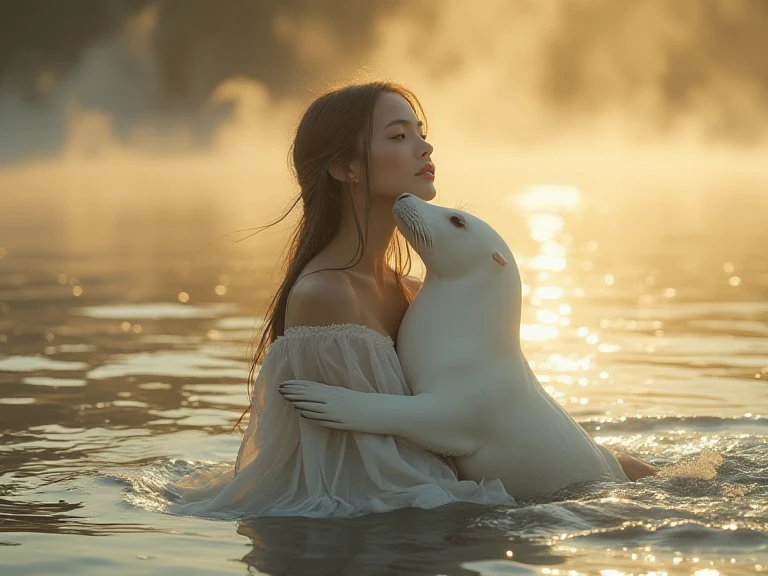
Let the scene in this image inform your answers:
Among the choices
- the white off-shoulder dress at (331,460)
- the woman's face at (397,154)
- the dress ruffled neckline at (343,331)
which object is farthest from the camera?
the woman's face at (397,154)

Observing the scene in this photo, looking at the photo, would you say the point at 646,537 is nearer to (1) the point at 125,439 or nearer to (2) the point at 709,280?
(1) the point at 125,439

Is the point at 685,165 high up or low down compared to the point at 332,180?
up

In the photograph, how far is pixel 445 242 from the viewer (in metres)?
6.45

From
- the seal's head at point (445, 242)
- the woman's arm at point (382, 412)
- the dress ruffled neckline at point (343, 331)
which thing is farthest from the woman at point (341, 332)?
the seal's head at point (445, 242)

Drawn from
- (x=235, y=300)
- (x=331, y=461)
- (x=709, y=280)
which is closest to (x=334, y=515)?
(x=331, y=461)

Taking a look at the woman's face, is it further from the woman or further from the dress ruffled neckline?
the dress ruffled neckline

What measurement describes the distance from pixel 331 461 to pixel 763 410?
3940 mm

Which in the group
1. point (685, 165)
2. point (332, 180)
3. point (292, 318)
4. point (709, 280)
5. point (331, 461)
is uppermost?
point (685, 165)

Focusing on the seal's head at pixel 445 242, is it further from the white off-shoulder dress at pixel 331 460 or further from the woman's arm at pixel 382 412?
the woman's arm at pixel 382 412

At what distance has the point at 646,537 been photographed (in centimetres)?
562

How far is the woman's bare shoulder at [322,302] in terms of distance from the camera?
6363 mm

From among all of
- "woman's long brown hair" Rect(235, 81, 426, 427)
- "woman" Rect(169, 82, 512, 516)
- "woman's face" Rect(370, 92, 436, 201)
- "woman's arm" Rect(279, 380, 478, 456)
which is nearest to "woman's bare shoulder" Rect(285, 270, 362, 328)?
"woman" Rect(169, 82, 512, 516)

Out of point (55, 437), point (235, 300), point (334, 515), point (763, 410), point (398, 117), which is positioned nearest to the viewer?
point (334, 515)

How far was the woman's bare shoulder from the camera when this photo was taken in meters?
6.36
